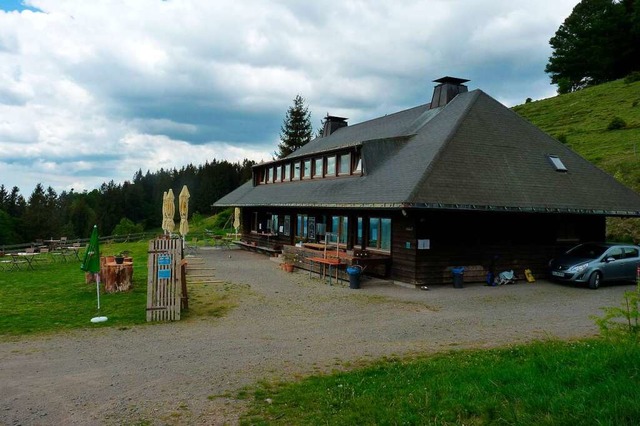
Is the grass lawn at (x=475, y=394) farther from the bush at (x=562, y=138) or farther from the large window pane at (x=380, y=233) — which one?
the bush at (x=562, y=138)

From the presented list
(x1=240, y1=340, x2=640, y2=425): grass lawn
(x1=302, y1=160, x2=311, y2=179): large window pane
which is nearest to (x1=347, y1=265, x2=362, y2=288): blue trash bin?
(x1=240, y1=340, x2=640, y2=425): grass lawn

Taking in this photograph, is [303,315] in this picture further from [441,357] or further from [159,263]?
[441,357]

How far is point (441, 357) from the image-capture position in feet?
26.0

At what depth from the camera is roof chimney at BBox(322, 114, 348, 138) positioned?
38000 mm

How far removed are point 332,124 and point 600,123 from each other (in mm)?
28102

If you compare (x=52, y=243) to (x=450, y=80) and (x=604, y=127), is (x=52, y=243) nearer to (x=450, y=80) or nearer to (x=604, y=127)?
(x=450, y=80)

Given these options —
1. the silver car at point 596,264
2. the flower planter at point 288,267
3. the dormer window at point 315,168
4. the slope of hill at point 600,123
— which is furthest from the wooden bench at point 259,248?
the slope of hill at point 600,123

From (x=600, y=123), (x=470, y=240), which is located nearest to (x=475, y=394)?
(x=470, y=240)

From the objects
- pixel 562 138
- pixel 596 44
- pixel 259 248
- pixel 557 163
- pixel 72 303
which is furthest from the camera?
pixel 596 44

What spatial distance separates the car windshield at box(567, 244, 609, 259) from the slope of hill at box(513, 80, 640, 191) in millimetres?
13724

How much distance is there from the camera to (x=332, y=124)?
38.1m

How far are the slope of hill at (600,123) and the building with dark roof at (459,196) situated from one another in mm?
12008

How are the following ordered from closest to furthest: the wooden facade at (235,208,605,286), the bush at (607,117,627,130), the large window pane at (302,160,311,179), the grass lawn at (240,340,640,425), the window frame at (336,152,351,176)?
the grass lawn at (240,340,640,425) → the wooden facade at (235,208,605,286) → the window frame at (336,152,351,176) → the large window pane at (302,160,311,179) → the bush at (607,117,627,130)

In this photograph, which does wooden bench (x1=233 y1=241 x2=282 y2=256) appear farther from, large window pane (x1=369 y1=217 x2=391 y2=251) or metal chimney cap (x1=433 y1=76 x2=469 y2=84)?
metal chimney cap (x1=433 y1=76 x2=469 y2=84)
